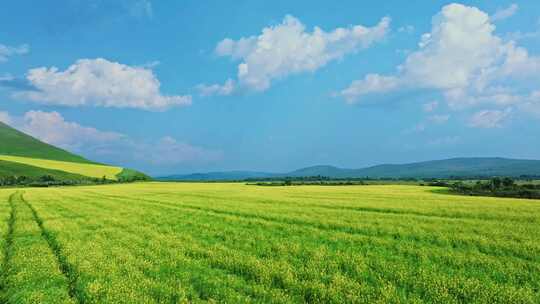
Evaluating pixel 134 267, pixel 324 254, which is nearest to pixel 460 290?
pixel 324 254

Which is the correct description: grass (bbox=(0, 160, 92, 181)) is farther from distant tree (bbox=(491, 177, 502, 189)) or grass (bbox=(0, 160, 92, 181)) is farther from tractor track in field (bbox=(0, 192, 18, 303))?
distant tree (bbox=(491, 177, 502, 189))

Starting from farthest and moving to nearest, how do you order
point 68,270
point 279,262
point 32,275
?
point 68,270 < point 279,262 < point 32,275

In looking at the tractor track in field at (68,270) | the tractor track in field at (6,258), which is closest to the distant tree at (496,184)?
the tractor track in field at (68,270)

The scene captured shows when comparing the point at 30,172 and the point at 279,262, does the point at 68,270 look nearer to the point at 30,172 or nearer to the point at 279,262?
the point at 279,262

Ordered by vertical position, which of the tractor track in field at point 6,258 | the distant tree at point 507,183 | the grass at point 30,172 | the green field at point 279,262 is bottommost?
the tractor track in field at point 6,258

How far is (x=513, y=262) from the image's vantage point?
11.2 meters

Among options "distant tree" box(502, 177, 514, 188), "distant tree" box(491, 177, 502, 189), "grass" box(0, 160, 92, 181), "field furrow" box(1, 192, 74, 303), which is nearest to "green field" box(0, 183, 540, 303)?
"field furrow" box(1, 192, 74, 303)

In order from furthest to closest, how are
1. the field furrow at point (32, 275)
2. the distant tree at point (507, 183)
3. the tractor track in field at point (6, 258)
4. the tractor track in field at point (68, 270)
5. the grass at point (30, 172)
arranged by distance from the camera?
the grass at point (30, 172)
the distant tree at point (507, 183)
the tractor track in field at point (6, 258)
the tractor track in field at point (68, 270)
the field furrow at point (32, 275)

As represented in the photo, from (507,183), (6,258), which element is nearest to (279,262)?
(6,258)

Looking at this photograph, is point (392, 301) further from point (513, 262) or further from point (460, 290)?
point (513, 262)

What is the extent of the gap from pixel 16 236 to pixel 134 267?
11.2 metres

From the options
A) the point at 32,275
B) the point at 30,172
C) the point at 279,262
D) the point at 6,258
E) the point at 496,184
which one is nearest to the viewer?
the point at 32,275

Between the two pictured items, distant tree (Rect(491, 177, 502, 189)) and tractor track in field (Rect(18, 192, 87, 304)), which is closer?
tractor track in field (Rect(18, 192, 87, 304))

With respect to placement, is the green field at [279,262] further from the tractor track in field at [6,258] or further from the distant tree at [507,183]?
the distant tree at [507,183]
